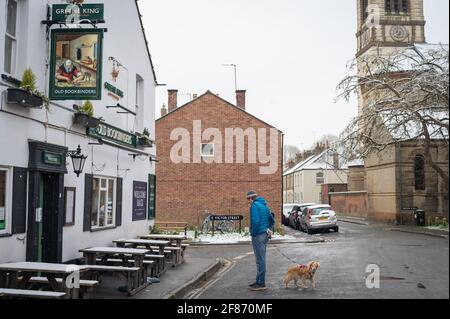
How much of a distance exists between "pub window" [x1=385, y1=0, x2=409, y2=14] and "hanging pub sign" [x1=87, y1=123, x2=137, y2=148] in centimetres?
789

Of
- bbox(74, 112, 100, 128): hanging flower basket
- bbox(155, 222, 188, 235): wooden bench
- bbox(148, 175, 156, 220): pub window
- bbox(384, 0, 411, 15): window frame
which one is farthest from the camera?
bbox(155, 222, 188, 235): wooden bench

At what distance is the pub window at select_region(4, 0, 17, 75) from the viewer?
8305mm

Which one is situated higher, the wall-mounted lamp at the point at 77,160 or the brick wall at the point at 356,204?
the wall-mounted lamp at the point at 77,160

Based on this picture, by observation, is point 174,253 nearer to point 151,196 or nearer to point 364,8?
point 151,196

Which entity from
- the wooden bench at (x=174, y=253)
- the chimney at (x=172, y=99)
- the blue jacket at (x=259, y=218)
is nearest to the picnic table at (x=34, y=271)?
the blue jacket at (x=259, y=218)

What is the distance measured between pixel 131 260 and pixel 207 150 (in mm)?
18949

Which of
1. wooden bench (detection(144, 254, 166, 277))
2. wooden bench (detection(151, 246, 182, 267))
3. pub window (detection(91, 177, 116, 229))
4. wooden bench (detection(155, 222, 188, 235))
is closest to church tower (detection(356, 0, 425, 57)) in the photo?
wooden bench (detection(144, 254, 166, 277))

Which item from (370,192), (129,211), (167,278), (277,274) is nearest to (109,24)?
(129,211)

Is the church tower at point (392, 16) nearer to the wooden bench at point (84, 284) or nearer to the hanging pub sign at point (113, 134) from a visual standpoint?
the wooden bench at point (84, 284)

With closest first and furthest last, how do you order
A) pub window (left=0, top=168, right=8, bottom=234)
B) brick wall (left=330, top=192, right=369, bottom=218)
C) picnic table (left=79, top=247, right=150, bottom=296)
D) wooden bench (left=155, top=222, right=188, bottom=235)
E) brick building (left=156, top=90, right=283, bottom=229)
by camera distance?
brick wall (left=330, top=192, right=369, bottom=218) → pub window (left=0, top=168, right=8, bottom=234) → picnic table (left=79, top=247, right=150, bottom=296) → wooden bench (left=155, top=222, right=188, bottom=235) → brick building (left=156, top=90, right=283, bottom=229)

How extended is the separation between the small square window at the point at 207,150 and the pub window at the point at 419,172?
25.7 meters

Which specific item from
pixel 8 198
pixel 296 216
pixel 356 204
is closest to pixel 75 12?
pixel 8 198

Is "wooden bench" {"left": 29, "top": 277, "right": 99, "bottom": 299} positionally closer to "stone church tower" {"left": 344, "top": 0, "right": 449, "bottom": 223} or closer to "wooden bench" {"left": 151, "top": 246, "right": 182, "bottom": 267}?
"stone church tower" {"left": 344, "top": 0, "right": 449, "bottom": 223}

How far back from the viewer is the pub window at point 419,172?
11.6 feet
